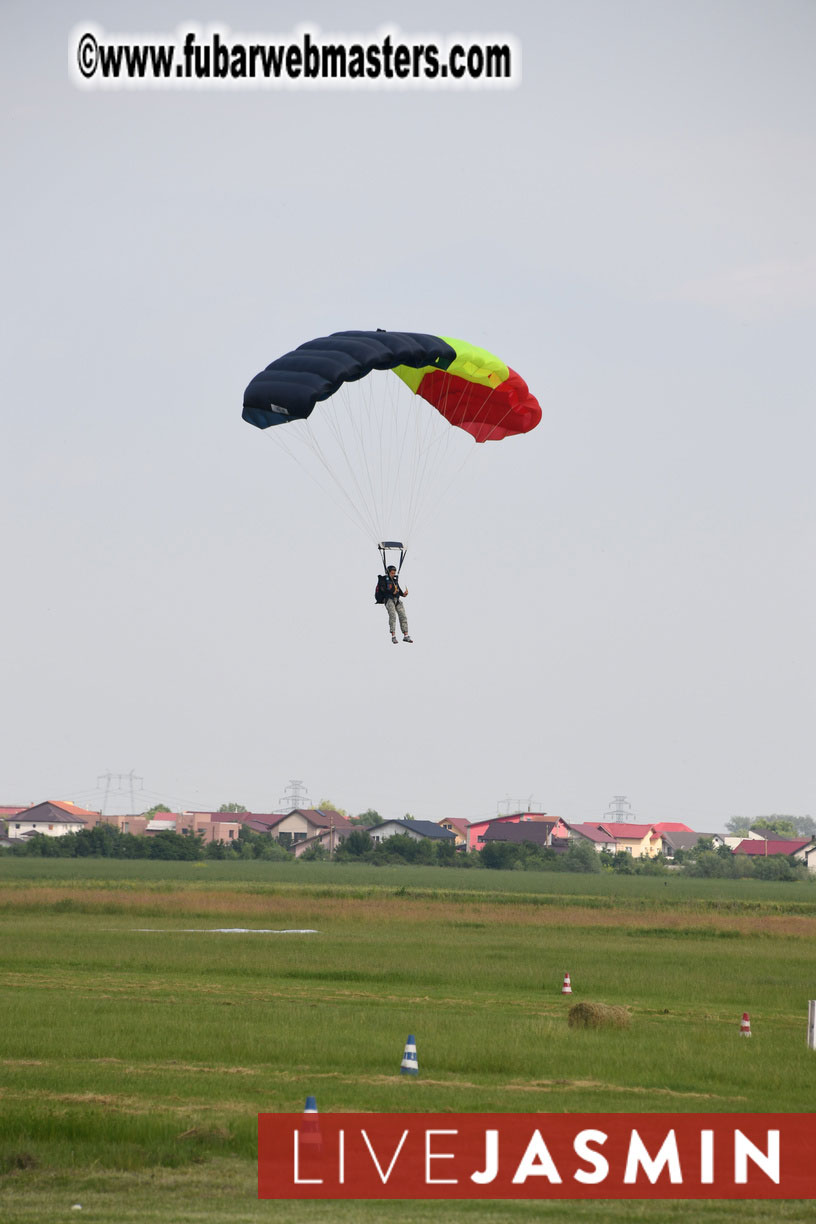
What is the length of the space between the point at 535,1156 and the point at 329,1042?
7.97 metres

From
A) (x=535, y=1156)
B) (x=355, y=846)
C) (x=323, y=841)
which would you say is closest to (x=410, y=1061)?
(x=535, y=1156)

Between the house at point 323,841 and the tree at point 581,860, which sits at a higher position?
the house at point 323,841

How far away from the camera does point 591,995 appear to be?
99.9ft

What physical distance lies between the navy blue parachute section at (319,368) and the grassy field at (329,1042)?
11225 millimetres

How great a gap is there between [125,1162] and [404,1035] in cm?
926

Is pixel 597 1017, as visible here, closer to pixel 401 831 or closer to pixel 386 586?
pixel 386 586

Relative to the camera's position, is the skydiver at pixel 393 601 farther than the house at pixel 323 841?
No

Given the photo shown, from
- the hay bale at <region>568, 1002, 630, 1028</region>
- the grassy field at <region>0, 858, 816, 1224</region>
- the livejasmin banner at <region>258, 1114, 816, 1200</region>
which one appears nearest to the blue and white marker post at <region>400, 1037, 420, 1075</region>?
the grassy field at <region>0, 858, 816, 1224</region>

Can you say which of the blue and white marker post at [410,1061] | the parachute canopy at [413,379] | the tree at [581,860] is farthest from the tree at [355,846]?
the blue and white marker post at [410,1061]

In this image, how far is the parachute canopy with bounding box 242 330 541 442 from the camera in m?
25.9

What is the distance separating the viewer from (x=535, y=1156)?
568 inches

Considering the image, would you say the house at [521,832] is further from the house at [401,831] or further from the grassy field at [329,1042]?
the grassy field at [329,1042]

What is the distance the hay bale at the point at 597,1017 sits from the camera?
24.0 metres

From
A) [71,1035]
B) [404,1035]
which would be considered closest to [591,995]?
[404,1035]
